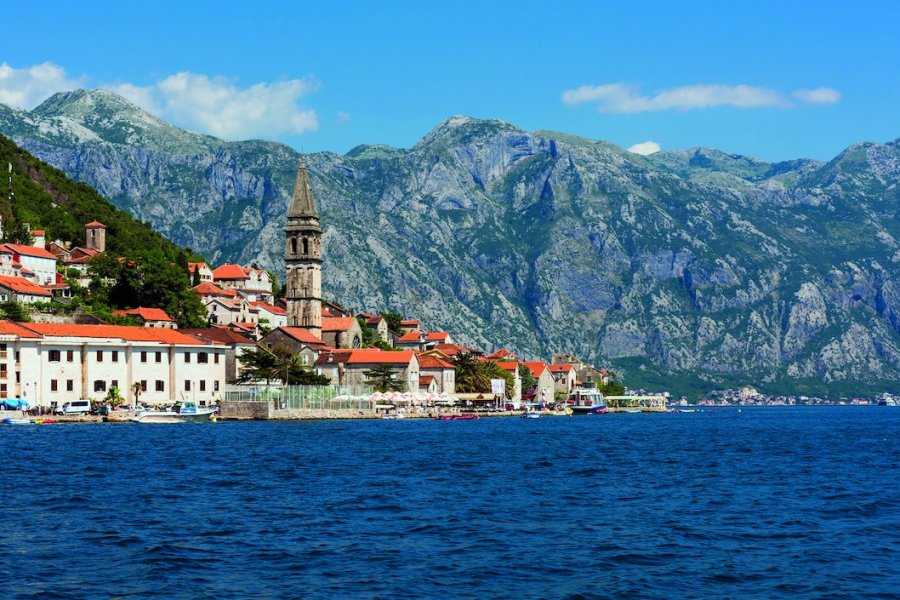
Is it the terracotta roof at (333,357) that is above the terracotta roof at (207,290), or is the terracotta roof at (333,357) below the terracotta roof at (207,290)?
below

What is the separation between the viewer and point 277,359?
147625 mm

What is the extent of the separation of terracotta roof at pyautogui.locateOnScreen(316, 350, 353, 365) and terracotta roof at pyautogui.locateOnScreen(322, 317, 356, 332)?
1733 cm

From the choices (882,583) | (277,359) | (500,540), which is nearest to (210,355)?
(277,359)

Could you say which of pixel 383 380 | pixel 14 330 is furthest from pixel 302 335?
pixel 14 330

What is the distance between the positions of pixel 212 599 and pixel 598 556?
40.7 ft

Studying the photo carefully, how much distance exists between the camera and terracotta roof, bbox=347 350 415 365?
6609 inches

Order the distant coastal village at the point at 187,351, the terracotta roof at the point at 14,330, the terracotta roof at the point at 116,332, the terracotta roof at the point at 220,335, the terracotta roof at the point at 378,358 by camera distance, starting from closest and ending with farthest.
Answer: the terracotta roof at the point at 14,330
the distant coastal village at the point at 187,351
the terracotta roof at the point at 116,332
the terracotta roof at the point at 220,335
the terracotta roof at the point at 378,358

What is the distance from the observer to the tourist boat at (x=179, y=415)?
122750 mm

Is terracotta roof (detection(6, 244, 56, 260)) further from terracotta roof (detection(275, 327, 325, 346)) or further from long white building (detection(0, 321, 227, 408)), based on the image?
long white building (detection(0, 321, 227, 408))

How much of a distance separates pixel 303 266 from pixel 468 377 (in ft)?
104

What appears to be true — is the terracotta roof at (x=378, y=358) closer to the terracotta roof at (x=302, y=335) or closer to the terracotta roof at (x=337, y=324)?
the terracotta roof at (x=302, y=335)

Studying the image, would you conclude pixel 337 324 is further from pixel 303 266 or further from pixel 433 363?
pixel 433 363

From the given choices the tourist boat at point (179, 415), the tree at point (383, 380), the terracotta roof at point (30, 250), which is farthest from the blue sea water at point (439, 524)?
the terracotta roof at point (30, 250)

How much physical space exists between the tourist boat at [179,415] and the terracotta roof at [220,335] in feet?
69.8
